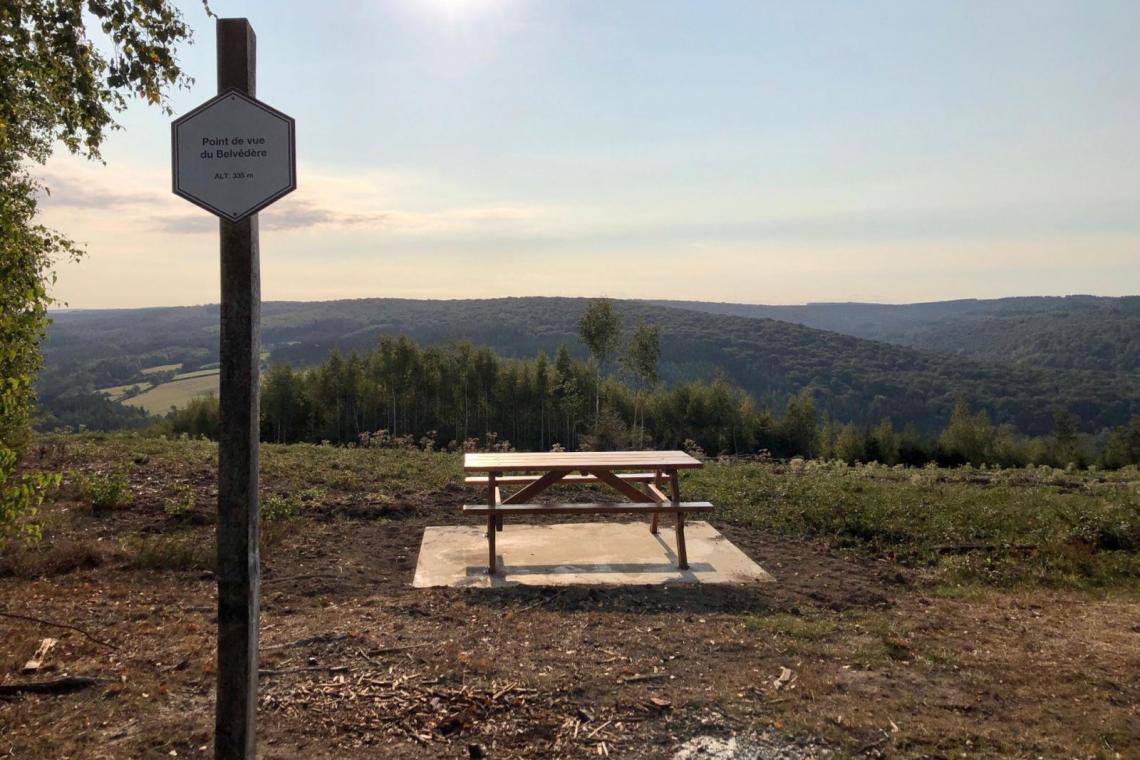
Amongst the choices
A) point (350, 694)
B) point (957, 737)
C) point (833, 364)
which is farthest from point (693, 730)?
point (833, 364)

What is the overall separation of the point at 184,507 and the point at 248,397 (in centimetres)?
596

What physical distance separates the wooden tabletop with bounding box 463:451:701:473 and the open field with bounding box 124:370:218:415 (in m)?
67.9

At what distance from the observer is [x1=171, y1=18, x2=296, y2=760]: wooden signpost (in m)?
2.76

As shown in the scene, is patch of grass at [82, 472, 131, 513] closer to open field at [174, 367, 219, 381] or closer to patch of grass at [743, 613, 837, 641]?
patch of grass at [743, 613, 837, 641]

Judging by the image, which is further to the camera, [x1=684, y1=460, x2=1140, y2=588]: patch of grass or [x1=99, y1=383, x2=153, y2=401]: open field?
[x1=99, y1=383, x2=153, y2=401]: open field

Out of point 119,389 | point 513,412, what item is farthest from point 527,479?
point 119,389

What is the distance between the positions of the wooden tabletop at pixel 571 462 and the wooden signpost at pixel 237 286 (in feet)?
12.0

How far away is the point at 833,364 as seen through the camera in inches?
5044

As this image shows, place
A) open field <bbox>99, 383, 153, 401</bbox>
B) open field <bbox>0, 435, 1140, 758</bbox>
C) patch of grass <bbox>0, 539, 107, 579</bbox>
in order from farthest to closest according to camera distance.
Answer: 1. open field <bbox>99, 383, 153, 401</bbox>
2. patch of grass <bbox>0, 539, 107, 579</bbox>
3. open field <bbox>0, 435, 1140, 758</bbox>

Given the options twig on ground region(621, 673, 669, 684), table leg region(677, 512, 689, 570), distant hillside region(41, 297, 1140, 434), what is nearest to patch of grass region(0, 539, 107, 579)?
twig on ground region(621, 673, 669, 684)

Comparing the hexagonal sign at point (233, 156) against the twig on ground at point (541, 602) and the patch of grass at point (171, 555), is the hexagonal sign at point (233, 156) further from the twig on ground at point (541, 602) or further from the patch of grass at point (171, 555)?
the patch of grass at point (171, 555)

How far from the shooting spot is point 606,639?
4.91 metres

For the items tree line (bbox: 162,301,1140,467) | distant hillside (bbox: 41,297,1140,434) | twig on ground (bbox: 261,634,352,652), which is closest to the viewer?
twig on ground (bbox: 261,634,352,652)

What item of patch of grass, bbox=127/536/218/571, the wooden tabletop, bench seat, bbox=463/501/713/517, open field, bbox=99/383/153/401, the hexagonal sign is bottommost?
open field, bbox=99/383/153/401
